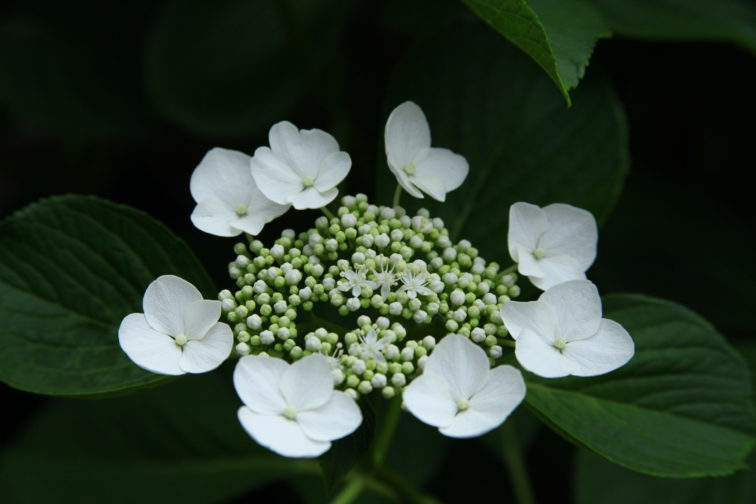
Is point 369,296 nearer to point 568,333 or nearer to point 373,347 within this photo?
point 373,347

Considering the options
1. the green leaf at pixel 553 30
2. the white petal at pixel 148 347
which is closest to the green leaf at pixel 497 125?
the green leaf at pixel 553 30

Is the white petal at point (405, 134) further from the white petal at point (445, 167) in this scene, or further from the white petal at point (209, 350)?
the white petal at point (209, 350)

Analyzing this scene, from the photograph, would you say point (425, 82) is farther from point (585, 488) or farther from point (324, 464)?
point (585, 488)

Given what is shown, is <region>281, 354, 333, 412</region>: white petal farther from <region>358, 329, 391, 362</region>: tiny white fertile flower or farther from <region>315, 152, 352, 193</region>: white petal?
<region>315, 152, 352, 193</region>: white petal

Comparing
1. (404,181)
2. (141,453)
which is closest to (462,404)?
(404,181)

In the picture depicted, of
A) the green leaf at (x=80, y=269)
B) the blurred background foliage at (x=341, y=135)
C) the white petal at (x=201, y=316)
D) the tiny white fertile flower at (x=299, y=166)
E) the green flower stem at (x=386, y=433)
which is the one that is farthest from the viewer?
the blurred background foliage at (x=341, y=135)

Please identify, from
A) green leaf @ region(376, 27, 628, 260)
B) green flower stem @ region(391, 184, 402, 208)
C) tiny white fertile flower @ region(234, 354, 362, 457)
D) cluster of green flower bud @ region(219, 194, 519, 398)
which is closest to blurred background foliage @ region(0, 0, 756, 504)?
green leaf @ region(376, 27, 628, 260)
